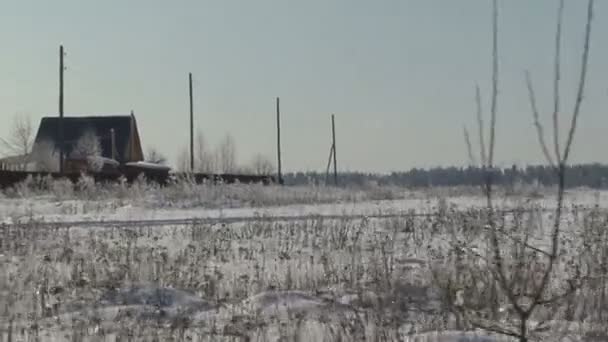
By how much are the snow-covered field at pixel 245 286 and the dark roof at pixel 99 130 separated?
45.7 metres

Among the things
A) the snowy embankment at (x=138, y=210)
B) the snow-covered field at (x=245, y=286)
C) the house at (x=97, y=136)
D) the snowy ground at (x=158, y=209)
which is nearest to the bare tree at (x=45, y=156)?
the house at (x=97, y=136)

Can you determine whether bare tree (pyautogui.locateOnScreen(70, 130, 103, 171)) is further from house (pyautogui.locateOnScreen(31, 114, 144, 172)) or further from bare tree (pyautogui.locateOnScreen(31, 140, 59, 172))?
bare tree (pyautogui.locateOnScreen(31, 140, 59, 172))

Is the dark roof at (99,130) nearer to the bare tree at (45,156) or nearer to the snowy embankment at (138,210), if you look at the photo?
the bare tree at (45,156)

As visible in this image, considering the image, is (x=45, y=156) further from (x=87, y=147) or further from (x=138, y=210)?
(x=138, y=210)

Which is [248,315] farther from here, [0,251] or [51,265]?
[0,251]

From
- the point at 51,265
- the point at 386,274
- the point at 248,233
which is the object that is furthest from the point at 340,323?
the point at 248,233

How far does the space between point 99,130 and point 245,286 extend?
54014 millimetres

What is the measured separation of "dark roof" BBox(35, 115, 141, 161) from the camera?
5778cm

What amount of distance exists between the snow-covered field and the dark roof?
1800 inches

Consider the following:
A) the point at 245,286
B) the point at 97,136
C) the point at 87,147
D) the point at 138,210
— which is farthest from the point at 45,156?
the point at 245,286

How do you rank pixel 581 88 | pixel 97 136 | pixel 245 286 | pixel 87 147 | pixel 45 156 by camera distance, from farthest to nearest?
pixel 97 136, pixel 45 156, pixel 87 147, pixel 245 286, pixel 581 88

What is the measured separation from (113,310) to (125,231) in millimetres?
6609

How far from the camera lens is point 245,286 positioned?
7383 mm

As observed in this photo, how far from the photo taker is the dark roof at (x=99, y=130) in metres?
57.8
